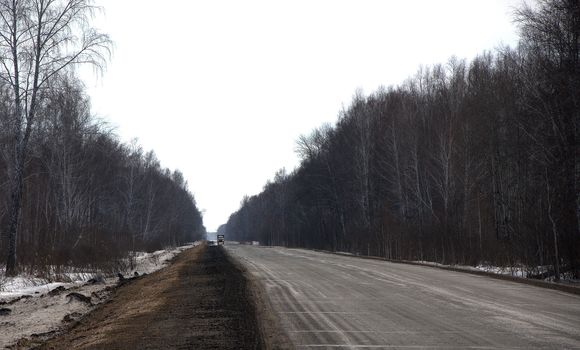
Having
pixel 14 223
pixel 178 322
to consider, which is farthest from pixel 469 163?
pixel 178 322

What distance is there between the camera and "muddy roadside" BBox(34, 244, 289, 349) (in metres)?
8.56

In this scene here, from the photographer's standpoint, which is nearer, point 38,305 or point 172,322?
point 172,322

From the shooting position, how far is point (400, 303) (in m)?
13.3

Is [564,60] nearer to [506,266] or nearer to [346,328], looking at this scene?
[506,266]

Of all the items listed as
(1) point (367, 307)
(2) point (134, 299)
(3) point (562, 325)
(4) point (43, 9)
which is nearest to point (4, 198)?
(4) point (43, 9)

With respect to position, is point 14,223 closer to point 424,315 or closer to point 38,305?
point 38,305

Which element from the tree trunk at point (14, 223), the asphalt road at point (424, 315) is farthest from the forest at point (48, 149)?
the asphalt road at point (424, 315)

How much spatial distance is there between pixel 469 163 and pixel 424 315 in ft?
105

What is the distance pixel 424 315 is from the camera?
11398mm

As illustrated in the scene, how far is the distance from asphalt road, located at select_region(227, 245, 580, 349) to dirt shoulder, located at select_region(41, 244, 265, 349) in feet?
2.91

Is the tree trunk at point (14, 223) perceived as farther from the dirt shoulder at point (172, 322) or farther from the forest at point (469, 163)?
the forest at point (469, 163)

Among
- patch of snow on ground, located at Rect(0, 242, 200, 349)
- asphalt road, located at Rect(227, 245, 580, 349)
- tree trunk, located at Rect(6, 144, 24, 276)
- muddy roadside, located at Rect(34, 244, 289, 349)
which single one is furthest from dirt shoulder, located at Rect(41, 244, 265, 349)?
tree trunk, located at Rect(6, 144, 24, 276)

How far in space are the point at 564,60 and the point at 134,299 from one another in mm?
18547

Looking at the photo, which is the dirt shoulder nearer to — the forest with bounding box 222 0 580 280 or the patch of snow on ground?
the patch of snow on ground
